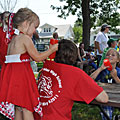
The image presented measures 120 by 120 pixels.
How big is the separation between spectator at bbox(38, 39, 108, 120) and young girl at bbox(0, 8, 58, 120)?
0.11m

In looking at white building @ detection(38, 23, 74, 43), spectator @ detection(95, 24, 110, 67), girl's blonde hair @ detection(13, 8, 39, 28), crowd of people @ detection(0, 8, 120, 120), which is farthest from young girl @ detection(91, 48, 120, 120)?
white building @ detection(38, 23, 74, 43)

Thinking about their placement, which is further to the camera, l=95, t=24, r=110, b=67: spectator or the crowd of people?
l=95, t=24, r=110, b=67: spectator

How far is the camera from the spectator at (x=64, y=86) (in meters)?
1.45

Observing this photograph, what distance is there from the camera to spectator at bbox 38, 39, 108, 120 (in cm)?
145

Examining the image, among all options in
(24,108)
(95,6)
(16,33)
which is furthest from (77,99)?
(95,6)

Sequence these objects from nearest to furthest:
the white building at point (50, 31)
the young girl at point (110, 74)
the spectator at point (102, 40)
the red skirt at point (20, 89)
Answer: the red skirt at point (20, 89) → the young girl at point (110, 74) → the spectator at point (102, 40) → the white building at point (50, 31)

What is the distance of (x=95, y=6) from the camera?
15.4 meters

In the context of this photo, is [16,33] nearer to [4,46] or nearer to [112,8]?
[4,46]

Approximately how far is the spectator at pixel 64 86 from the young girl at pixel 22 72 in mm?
111

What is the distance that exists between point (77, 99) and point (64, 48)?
0.42 m

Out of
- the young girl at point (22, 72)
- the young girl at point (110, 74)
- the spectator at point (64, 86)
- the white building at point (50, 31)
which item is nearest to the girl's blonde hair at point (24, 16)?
the young girl at point (22, 72)

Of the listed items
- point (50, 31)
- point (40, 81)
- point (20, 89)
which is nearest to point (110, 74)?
point (40, 81)

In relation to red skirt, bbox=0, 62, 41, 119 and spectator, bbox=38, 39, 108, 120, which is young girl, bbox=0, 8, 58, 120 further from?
spectator, bbox=38, 39, 108, 120

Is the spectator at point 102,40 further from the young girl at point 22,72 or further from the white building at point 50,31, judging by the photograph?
the white building at point 50,31
